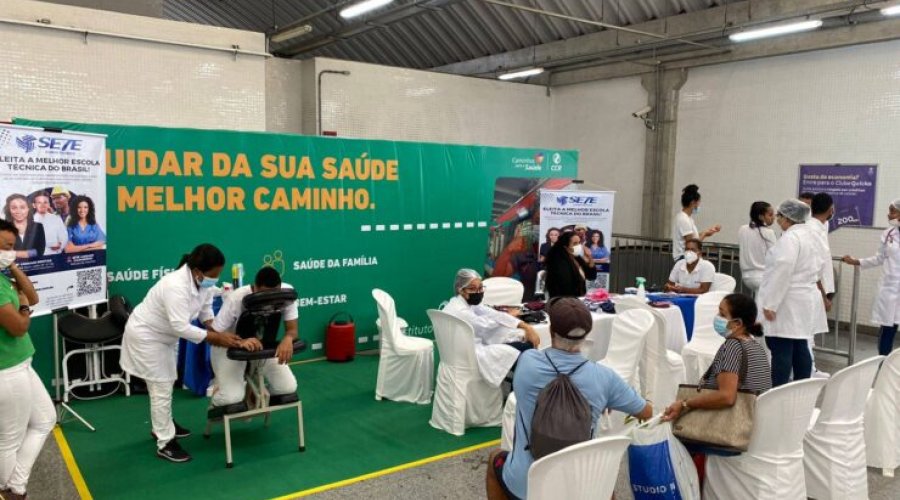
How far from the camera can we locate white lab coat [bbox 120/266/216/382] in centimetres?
391

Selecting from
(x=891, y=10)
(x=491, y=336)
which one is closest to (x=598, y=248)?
(x=491, y=336)

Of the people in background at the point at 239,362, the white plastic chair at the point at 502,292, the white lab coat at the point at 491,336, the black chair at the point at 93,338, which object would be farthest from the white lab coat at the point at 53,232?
the white plastic chair at the point at 502,292

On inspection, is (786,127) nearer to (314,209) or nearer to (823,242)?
(823,242)

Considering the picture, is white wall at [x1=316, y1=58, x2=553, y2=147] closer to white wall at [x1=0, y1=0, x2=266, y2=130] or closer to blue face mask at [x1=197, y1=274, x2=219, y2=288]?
white wall at [x1=0, y1=0, x2=266, y2=130]

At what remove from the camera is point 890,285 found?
5.82 m

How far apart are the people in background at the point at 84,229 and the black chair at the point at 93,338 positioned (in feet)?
2.09

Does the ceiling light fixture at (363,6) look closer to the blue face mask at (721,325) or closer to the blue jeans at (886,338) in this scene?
the blue face mask at (721,325)

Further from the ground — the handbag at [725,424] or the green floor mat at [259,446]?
the handbag at [725,424]

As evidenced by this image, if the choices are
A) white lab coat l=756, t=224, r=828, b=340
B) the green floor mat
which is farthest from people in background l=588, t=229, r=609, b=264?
the green floor mat

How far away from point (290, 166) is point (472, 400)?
3.16 meters

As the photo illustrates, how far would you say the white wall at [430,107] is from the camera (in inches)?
399

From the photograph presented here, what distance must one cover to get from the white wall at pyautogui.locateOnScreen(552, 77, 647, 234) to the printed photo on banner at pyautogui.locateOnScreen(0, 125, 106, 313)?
8.53m

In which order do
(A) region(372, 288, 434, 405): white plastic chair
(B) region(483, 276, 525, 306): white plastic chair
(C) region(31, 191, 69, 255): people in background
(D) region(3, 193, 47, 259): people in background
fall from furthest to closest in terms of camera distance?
(B) region(483, 276, 525, 306): white plastic chair
(A) region(372, 288, 434, 405): white plastic chair
(C) region(31, 191, 69, 255): people in background
(D) region(3, 193, 47, 259): people in background

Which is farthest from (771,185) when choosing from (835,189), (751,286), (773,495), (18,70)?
(18,70)
